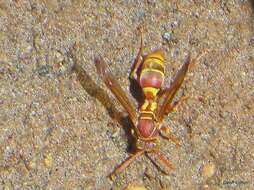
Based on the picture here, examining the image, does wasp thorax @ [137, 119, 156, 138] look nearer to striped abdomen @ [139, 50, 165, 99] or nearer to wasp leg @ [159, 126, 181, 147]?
wasp leg @ [159, 126, 181, 147]

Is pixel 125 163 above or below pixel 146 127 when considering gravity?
below

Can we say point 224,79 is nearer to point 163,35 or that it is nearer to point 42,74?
point 163,35

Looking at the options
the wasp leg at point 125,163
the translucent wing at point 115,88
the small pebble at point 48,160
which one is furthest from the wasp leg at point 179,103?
the small pebble at point 48,160

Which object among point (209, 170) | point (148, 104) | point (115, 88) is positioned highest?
point (115, 88)

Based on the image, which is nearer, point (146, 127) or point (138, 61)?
point (146, 127)

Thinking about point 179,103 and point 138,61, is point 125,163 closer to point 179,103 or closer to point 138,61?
point 179,103

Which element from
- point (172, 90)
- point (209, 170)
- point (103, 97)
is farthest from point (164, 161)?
point (103, 97)

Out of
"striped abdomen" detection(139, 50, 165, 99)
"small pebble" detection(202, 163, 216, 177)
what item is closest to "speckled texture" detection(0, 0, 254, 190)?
"small pebble" detection(202, 163, 216, 177)
